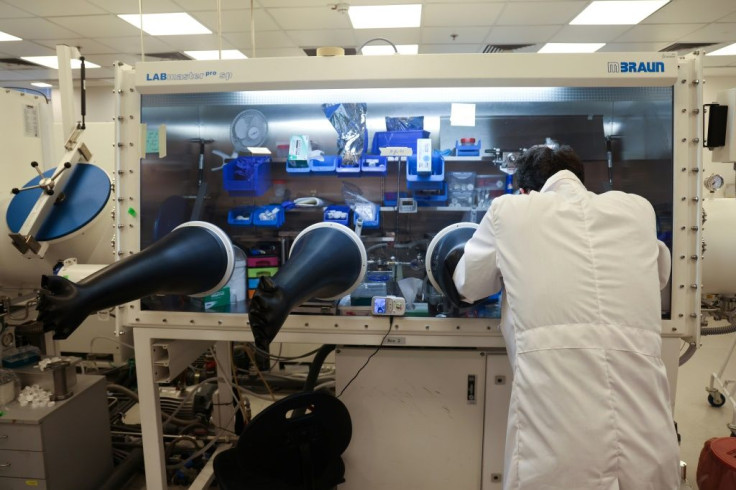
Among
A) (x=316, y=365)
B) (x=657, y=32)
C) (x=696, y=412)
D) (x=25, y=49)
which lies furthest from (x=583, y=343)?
(x=25, y=49)

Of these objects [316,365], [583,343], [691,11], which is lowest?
[316,365]

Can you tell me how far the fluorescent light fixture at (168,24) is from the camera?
4.31 metres

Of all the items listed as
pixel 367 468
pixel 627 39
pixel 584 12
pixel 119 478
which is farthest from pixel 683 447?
pixel 627 39

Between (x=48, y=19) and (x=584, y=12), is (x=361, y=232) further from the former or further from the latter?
(x=48, y=19)

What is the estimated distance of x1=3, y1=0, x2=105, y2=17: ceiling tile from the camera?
400 centimetres

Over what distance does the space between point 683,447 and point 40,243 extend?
3401 millimetres

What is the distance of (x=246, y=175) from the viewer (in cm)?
163

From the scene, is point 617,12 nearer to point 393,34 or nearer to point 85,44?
point 393,34

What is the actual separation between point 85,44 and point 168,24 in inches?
61.8

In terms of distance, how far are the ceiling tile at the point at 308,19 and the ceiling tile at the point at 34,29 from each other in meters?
2.50

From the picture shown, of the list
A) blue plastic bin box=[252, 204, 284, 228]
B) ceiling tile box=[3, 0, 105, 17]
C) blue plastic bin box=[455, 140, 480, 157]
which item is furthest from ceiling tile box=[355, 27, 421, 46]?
blue plastic bin box=[252, 204, 284, 228]

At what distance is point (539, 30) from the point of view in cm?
472

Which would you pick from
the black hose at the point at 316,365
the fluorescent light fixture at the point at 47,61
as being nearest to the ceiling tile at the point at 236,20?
the fluorescent light fixture at the point at 47,61

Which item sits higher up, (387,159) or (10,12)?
(10,12)
